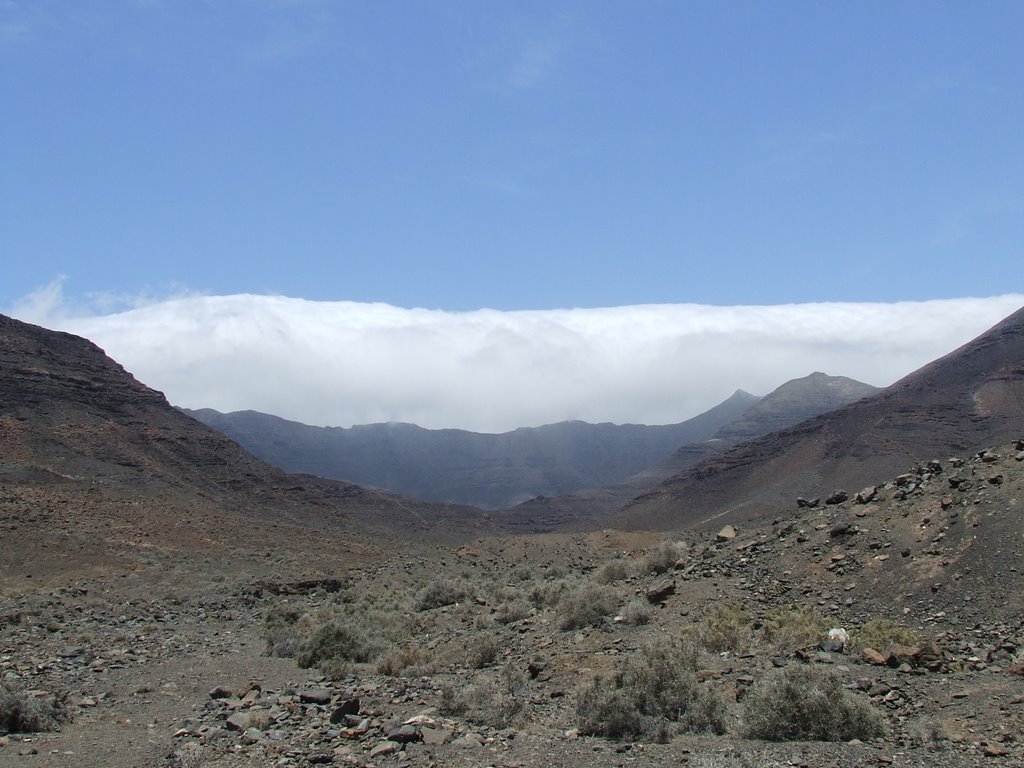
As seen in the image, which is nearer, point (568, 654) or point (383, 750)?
point (383, 750)

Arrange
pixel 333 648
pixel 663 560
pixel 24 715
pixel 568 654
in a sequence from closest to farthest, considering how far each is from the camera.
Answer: pixel 24 715 → pixel 568 654 → pixel 333 648 → pixel 663 560

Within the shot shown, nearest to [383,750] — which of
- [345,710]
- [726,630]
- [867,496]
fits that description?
Answer: [345,710]

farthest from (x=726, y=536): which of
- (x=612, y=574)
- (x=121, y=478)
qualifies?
(x=121, y=478)

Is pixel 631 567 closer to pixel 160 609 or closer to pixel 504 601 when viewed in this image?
pixel 504 601

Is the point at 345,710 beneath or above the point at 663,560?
beneath

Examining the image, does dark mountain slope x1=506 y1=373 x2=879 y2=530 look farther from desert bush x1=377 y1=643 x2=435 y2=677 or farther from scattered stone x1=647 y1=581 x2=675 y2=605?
desert bush x1=377 y1=643 x2=435 y2=677

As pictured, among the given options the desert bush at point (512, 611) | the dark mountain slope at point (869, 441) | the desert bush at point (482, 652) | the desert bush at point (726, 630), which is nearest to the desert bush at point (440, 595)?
the desert bush at point (512, 611)

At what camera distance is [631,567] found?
25.0m

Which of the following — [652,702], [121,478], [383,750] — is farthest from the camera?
[121,478]

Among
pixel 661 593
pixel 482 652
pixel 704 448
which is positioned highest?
pixel 704 448

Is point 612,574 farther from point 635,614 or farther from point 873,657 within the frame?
point 873,657

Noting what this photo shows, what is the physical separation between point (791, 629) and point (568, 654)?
4.29 metres

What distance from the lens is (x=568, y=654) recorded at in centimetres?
1680

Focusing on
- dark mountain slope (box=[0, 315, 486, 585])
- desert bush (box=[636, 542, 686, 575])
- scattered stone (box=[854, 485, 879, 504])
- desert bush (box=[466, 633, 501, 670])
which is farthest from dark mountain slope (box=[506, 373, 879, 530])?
desert bush (box=[466, 633, 501, 670])
